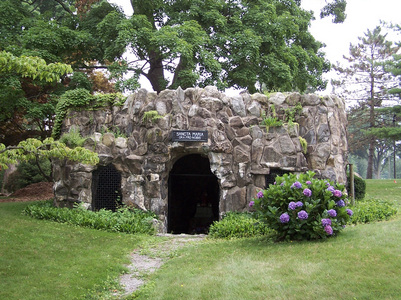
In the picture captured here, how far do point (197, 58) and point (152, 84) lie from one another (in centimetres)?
363

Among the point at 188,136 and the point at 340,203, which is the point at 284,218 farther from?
the point at 188,136

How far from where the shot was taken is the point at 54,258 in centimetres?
964

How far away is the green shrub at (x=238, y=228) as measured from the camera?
11.8 metres

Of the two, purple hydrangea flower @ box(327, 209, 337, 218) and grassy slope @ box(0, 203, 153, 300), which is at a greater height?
purple hydrangea flower @ box(327, 209, 337, 218)

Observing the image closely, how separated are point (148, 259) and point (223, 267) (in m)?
2.28

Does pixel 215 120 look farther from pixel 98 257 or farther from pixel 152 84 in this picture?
pixel 152 84

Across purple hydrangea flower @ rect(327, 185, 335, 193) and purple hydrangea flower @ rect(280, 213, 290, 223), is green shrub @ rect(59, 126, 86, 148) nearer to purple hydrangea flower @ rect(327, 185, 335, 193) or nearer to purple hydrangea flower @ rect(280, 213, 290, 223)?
purple hydrangea flower @ rect(280, 213, 290, 223)

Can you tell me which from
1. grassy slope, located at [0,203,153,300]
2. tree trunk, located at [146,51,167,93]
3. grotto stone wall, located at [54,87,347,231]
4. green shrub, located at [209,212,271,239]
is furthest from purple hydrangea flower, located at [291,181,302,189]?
tree trunk, located at [146,51,167,93]

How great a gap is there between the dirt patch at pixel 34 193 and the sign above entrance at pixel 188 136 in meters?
8.91

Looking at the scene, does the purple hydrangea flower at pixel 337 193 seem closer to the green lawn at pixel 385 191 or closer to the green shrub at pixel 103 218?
the green shrub at pixel 103 218

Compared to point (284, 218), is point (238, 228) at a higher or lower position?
lower

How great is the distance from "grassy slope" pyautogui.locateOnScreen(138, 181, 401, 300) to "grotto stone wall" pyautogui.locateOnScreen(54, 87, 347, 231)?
3.74 m

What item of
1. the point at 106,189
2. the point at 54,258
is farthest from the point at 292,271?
the point at 106,189

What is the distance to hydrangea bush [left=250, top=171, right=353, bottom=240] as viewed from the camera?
966 cm
